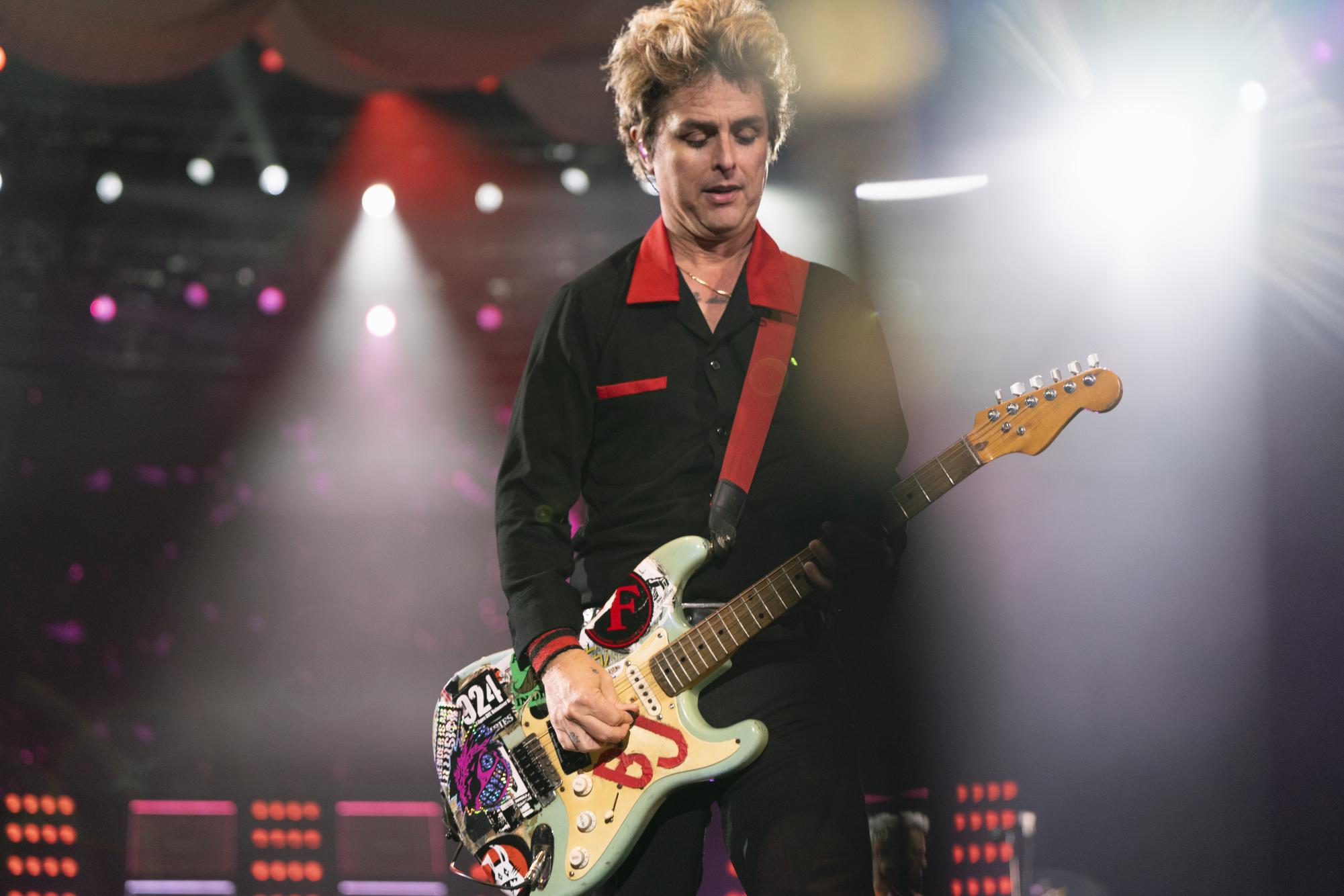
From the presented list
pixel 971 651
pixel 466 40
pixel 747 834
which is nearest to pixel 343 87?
pixel 466 40

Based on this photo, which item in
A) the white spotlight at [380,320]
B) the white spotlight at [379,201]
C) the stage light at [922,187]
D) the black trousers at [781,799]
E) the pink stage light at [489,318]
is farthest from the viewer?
the white spotlight at [380,320]

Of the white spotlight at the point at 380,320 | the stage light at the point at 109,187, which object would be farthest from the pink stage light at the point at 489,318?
the stage light at the point at 109,187

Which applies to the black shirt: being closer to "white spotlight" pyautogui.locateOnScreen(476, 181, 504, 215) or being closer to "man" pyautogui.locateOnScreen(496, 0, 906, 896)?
"man" pyautogui.locateOnScreen(496, 0, 906, 896)

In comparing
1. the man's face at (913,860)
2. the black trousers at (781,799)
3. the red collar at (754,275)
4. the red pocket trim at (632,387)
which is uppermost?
the red collar at (754,275)

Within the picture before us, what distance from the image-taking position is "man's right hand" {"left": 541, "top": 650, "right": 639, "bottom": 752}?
213 cm

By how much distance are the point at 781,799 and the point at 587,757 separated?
0.42 m

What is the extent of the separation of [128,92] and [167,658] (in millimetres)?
3486

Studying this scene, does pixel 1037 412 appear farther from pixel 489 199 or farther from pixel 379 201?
pixel 379 201

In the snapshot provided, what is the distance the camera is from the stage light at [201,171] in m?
6.84

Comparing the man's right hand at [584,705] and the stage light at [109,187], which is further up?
the stage light at [109,187]

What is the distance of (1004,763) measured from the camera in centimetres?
495

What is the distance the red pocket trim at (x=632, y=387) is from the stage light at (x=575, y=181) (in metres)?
4.63

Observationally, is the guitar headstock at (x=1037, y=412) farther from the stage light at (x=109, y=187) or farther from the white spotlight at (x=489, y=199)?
the stage light at (x=109, y=187)

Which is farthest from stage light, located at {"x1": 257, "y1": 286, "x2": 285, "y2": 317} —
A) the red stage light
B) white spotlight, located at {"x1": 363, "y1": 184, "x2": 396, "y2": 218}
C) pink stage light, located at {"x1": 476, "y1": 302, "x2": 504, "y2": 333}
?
the red stage light
